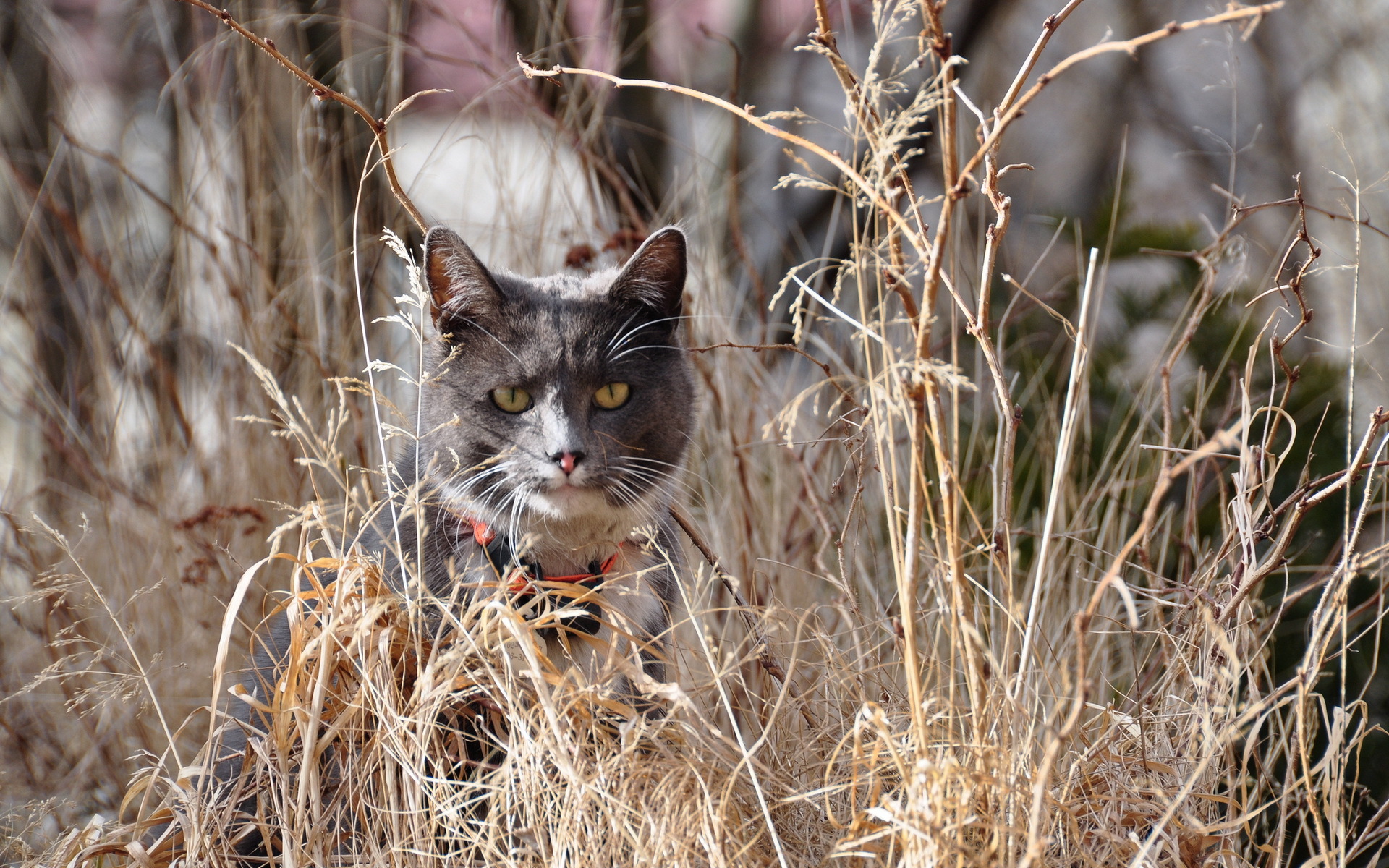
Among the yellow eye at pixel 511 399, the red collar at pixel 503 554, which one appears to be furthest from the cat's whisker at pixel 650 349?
the red collar at pixel 503 554

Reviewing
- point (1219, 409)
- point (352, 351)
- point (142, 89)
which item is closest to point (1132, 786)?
point (1219, 409)

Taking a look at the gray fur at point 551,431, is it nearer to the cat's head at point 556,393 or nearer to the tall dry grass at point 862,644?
the cat's head at point 556,393

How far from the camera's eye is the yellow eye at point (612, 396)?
1789 mm

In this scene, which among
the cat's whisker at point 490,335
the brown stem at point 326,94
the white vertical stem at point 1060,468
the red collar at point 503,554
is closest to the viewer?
the white vertical stem at point 1060,468

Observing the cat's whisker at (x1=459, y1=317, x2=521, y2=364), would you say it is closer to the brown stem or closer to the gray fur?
the gray fur

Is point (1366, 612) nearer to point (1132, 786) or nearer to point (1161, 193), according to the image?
point (1132, 786)

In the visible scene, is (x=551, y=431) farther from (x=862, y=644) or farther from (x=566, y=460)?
(x=862, y=644)

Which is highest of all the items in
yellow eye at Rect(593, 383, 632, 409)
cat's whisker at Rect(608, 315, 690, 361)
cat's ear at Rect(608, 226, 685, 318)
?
cat's ear at Rect(608, 226, 685, 318)

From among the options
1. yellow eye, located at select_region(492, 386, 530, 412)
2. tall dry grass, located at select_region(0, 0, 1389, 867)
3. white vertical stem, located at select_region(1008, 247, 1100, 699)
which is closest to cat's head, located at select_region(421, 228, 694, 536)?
yellow eye, located at select_region(492, 386, 530, 412)

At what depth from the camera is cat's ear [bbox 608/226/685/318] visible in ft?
5.77

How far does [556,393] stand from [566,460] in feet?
→ 0.53

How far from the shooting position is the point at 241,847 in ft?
5.01

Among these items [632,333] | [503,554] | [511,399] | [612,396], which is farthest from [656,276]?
[503,554]

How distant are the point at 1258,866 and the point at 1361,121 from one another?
14.2 ft
